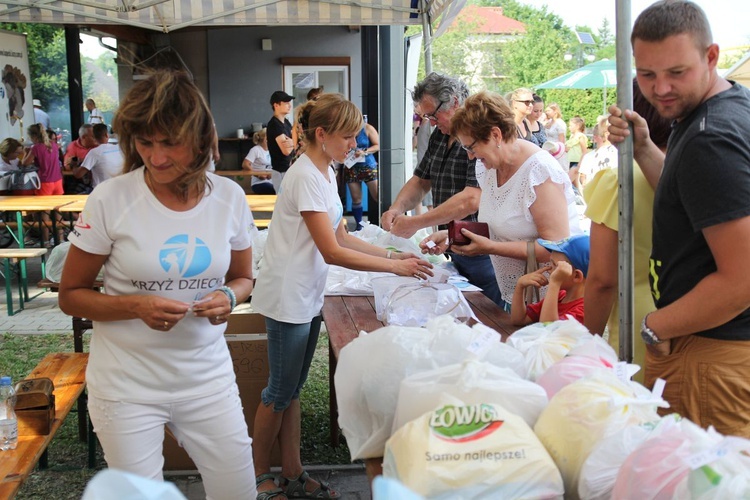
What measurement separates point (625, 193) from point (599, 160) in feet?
29.7

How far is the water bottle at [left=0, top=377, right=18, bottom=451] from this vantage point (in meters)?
2.68

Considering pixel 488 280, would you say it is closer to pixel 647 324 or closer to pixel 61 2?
pixel 647 324

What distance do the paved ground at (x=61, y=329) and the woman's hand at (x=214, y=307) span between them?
1.66 m

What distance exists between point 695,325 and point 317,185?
5.28 ft

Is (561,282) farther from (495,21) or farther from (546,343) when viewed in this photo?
(495,21)

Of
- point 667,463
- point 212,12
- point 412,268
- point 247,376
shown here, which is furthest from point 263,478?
point 212,12

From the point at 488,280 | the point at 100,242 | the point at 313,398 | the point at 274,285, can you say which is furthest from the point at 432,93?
the point at 100,242

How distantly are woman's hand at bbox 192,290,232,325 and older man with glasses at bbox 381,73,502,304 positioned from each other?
187 centimetres

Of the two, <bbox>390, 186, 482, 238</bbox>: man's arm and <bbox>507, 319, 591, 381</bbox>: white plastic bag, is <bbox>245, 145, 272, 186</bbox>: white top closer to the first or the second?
<bbox>390, 186, 482, 238</bbox>: man's arm

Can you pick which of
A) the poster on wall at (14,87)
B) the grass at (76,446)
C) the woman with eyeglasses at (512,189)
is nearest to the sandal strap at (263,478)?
the grass at (76,446)

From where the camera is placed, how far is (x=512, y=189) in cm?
305

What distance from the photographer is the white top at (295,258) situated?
2.95 metres

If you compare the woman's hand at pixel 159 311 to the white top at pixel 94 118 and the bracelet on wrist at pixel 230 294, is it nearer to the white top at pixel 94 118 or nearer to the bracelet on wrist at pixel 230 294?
the bracelet on wrist at pixel 230 294

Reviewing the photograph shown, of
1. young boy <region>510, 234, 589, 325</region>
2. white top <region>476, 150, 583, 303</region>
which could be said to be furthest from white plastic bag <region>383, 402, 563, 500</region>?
white top <region>476, 150, 583, 303</region>
